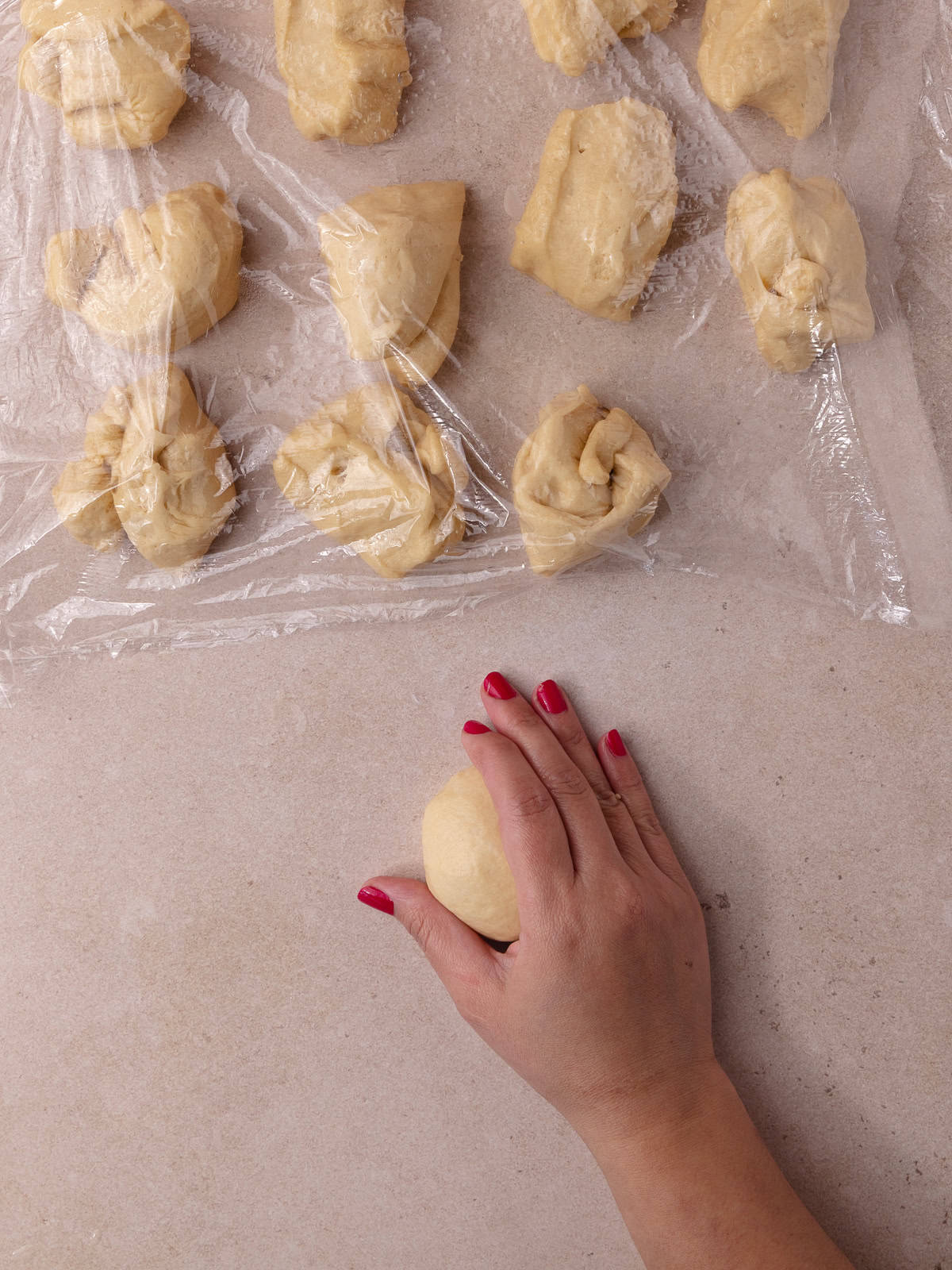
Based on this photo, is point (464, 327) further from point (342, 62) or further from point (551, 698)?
point (551, 698)

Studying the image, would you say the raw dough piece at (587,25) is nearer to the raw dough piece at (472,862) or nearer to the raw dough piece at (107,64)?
the raw dough piece at (107,64)

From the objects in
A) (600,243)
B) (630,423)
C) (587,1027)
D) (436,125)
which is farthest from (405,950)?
(436,125)

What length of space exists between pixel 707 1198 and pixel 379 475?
2.77 ft

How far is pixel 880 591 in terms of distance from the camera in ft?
2.98

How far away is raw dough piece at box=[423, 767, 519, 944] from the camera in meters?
0.90

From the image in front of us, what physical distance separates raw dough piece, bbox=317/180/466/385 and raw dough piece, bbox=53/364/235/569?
20cm

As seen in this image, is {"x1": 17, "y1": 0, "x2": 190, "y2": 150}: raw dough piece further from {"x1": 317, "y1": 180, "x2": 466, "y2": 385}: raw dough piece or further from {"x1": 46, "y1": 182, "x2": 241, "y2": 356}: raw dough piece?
{"x1": 317, "y1": 180, "x2": 466, "y2": 385}: raw dough piece

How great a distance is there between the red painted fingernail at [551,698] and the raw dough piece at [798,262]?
441 mm

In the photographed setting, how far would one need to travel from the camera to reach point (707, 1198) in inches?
33.3

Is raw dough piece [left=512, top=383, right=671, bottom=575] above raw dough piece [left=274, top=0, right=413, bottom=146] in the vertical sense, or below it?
below

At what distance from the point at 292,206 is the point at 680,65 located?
44 centimetres

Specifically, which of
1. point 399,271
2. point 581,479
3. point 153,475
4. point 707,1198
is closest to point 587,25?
point 399,271

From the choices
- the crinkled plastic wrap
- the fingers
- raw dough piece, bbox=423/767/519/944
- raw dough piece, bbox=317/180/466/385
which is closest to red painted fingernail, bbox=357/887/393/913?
raw dough piece, bbox=423/767/519/944

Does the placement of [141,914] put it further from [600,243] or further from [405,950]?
[600,243]
